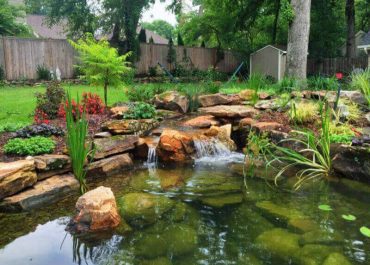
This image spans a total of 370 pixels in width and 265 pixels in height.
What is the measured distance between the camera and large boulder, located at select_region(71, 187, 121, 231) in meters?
3.77

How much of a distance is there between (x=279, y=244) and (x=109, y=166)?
2.94m

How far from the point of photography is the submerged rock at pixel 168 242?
3402mm

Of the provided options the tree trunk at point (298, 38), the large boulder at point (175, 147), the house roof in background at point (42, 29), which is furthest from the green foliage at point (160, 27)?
the large boulder at point (175, 147)

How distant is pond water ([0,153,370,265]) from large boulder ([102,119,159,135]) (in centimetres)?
147

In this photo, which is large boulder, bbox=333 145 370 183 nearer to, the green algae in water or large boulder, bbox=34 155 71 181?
the green algae in water

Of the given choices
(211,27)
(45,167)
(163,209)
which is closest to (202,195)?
(163,209)

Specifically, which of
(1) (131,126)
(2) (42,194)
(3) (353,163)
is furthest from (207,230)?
(1) (131,126)

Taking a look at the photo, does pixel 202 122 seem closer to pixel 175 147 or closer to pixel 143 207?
pixel 175 147

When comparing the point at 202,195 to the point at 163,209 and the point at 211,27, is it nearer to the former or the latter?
the point at 163,209

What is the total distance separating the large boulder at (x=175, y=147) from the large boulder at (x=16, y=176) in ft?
7.16

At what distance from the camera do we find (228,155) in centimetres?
682

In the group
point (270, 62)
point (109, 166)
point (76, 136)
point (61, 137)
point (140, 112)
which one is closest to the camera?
point (76, 136)

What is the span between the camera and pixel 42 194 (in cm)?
449

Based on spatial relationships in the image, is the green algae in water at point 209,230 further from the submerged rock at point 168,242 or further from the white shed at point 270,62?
the white shed at point 270,62
